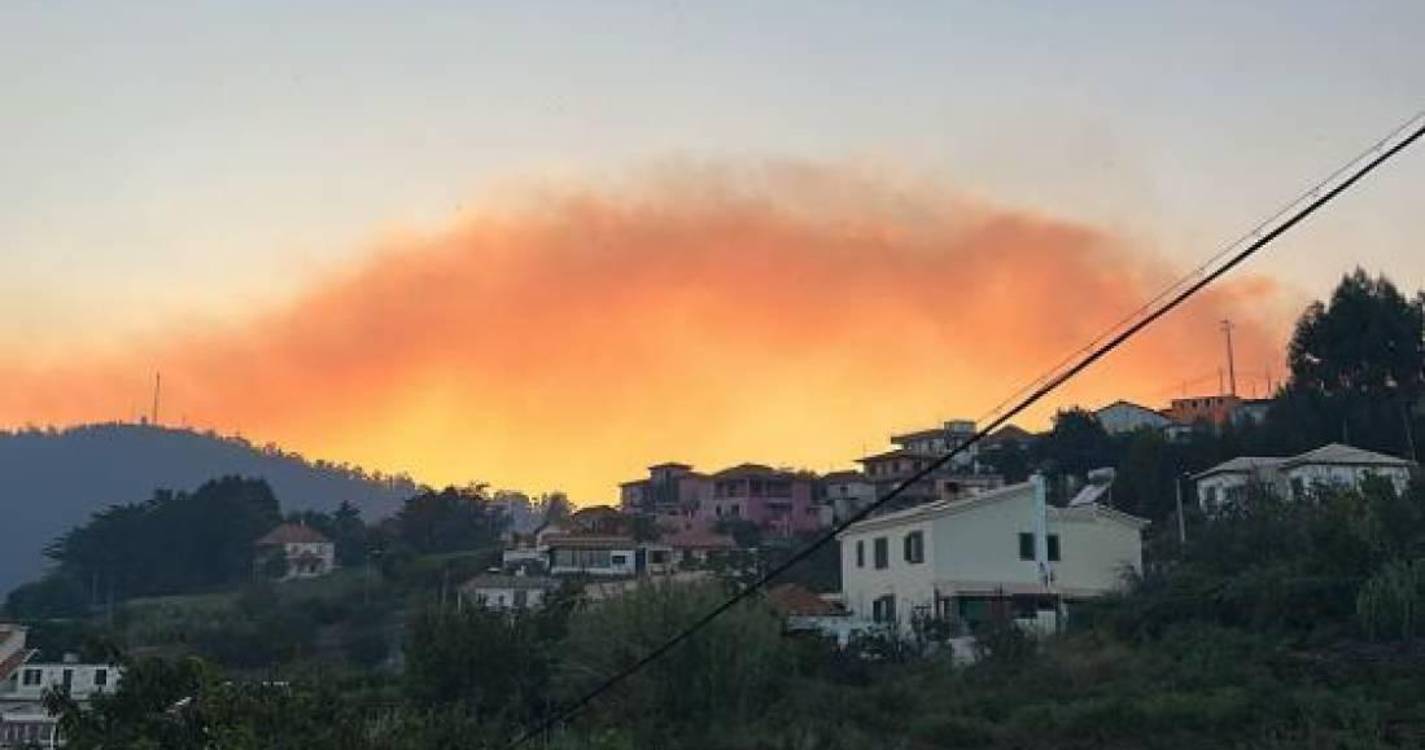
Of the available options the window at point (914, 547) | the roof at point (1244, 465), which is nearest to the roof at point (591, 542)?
the roof at point (1244, 465)

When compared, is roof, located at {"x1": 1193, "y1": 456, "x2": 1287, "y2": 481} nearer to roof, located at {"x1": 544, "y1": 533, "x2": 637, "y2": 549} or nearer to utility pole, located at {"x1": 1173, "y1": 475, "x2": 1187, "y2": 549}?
utility pole, located at {"x1": 1173, "y1": 475, "x2": 1187, "y2": 549}

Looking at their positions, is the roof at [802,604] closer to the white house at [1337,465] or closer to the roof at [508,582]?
the white house at [1337,465]

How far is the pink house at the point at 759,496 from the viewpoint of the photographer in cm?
9531

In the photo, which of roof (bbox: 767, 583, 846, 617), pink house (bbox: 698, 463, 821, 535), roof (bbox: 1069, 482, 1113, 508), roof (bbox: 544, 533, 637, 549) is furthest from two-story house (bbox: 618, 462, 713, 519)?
roof (bbox: 767, 583, 846, 617)

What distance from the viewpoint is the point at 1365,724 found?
22.7m

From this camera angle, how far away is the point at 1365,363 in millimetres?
64125

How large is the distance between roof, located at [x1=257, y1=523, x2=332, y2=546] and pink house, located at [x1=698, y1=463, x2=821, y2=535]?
1049 inches

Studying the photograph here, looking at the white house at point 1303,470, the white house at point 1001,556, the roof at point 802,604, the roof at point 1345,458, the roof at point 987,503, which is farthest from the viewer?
the roof at point 1345,458

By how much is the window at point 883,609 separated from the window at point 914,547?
178 centimetres

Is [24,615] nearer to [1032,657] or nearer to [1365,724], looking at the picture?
[1032,657]

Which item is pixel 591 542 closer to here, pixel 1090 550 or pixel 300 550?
pixel 300 550

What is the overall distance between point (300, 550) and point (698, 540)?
104ft

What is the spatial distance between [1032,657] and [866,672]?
13.6 ft

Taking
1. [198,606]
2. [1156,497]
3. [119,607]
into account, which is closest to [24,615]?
[119,607]
